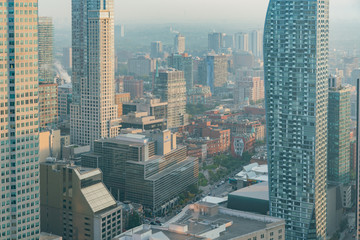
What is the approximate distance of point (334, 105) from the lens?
112 feet

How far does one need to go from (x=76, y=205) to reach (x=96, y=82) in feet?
63.4

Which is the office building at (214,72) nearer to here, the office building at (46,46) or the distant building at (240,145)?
the office building at (46,46)

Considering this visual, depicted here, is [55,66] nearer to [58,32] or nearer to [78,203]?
[58,32]

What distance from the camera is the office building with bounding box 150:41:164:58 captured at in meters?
105

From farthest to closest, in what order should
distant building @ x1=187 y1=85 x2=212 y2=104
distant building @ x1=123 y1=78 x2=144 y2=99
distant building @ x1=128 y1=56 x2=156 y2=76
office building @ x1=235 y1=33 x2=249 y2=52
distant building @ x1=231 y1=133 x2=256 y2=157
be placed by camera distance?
office building @ x1=235 y1=33 x2=249 y2=52
distant building @ x1=128 y1=56 x2=156 y2=76
distant building @ x1=123 y1=78 x2=144 y2=99
distant building @ x1=187 y1=85 x2=212 y2=104
distant building @ x1=231 y1=133 x2=256 y2=157

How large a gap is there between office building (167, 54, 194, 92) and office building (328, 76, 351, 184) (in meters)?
43.2

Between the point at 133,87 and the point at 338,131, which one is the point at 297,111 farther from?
the point at 133,87

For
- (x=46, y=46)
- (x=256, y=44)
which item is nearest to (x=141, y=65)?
(x=256, y=44)

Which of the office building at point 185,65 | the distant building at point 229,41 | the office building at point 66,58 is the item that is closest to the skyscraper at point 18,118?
the office building at point 185,65

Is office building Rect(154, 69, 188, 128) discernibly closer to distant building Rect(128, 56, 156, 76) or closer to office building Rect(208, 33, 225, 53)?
distant building Rect(128, 56, 156, 76)

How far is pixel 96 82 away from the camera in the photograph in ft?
153

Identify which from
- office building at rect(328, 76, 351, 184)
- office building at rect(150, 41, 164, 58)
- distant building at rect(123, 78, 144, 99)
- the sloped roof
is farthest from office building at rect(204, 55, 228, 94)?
the sloped roof

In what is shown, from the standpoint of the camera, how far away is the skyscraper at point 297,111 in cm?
2906

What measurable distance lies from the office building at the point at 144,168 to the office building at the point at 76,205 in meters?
6.76
